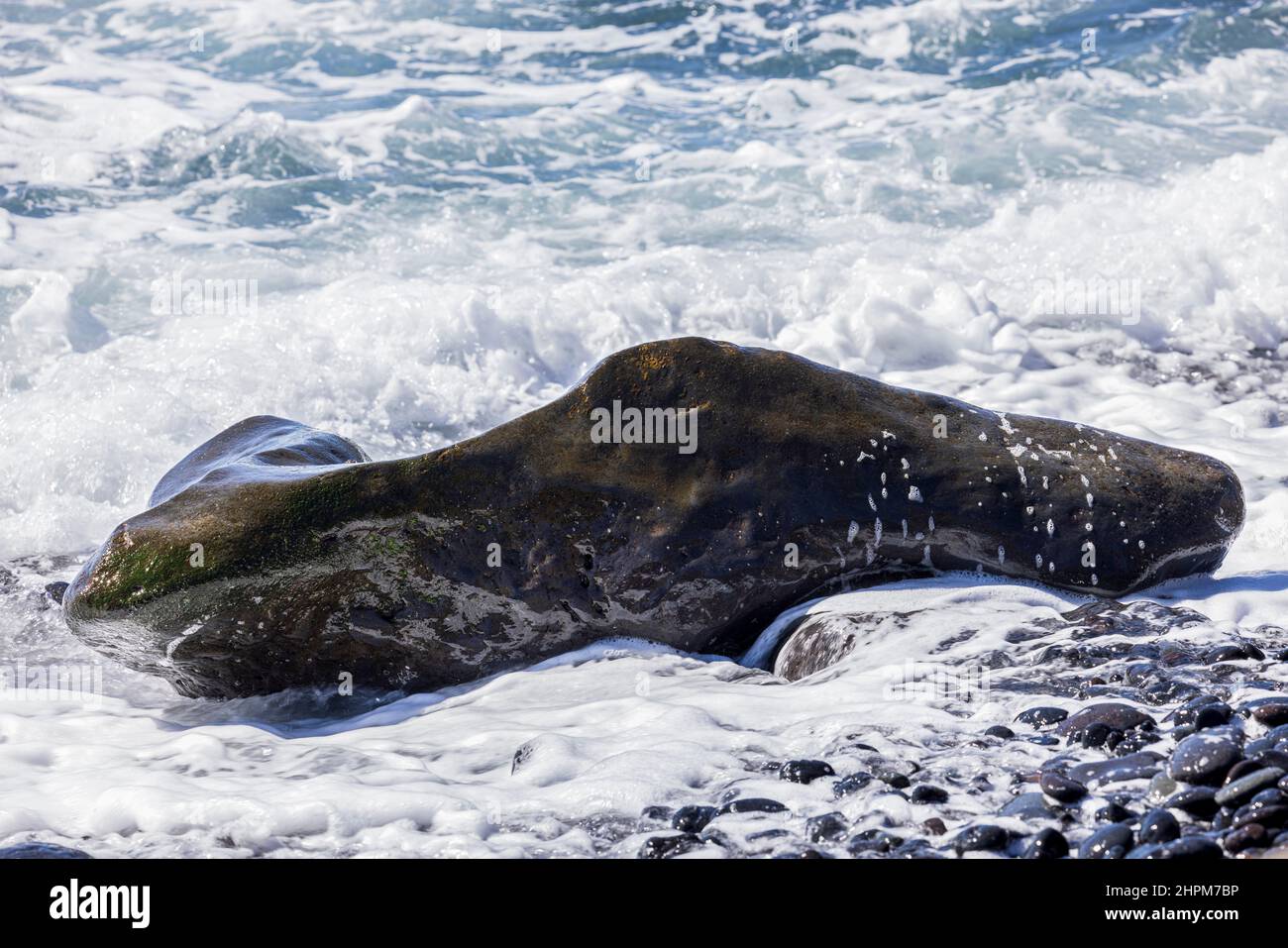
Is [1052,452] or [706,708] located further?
[1052,452]

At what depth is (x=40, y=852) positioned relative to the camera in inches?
124

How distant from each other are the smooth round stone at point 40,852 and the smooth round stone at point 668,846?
1.34 m

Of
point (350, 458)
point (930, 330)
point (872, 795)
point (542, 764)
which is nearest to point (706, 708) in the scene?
point (542, 764)

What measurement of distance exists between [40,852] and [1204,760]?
2.72 m

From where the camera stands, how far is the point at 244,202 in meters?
11.2

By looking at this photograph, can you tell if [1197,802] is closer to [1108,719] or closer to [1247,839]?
[1247,839]

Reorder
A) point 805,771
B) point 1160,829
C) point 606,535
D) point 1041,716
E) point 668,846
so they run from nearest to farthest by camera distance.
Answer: point 1160,829
point 668,846
point 805,771
point 1041,716
point 606,535

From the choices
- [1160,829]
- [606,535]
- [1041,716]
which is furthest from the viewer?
[606,535]

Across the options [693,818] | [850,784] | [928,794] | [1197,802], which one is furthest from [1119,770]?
[693,818]

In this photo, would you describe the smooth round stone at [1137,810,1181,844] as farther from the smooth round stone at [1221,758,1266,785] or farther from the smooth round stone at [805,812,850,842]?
the smooth round stone at [805,812,850,842]

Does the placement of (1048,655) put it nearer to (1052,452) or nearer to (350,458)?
(1052,452)

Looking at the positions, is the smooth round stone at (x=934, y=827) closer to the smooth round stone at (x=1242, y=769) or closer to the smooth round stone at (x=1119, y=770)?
the smooth round stone at (x=1119, y=770)

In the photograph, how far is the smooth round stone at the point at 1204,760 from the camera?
300 cm
